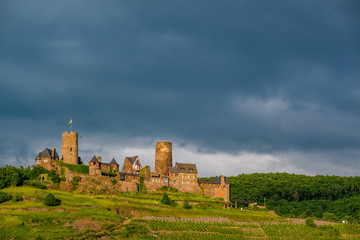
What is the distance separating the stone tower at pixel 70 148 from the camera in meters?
95.1

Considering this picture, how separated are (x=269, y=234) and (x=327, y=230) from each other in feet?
39.3

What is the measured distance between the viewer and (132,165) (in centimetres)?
10375

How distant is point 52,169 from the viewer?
9194 centimetres

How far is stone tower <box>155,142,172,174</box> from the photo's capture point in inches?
4254

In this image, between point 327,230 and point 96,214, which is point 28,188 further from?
point 327,230

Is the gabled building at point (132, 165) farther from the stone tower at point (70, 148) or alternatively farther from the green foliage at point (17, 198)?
the green foliage at point (17, 198)

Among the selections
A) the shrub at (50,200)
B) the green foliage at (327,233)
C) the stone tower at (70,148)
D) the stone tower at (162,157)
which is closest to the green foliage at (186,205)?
the stone tower at (162,157)

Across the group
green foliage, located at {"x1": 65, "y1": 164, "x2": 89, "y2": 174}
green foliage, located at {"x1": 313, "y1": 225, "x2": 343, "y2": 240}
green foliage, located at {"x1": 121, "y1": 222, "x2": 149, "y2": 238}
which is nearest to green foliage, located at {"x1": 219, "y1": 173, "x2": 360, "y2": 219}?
green foliage, located at {"x1": 313, "y1": 225, "x2": 343, "y2": 240}

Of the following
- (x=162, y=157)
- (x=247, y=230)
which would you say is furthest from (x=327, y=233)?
(x=162, y=157)

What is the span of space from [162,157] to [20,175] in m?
32.0

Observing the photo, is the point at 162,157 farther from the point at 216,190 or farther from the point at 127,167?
the point at 216,190

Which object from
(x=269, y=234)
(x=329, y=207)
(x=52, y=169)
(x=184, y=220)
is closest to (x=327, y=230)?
(x=269, y=234)

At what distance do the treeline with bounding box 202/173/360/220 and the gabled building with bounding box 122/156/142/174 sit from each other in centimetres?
3181

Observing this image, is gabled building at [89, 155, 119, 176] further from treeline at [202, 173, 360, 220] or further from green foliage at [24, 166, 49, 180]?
treeline at [202, 173, 360, 220]
